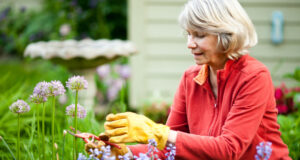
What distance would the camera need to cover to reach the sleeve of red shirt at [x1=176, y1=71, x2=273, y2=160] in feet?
5.98

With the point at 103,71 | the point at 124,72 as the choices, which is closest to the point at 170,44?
the point at 124,72

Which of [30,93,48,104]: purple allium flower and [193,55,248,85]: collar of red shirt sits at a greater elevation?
[193,55,248,85]: collar of red shirt

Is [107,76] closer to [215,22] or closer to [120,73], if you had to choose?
[120,73]

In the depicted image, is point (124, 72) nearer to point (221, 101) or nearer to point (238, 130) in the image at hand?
point (221, 101)

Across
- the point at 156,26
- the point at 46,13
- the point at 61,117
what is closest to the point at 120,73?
the point at 156,26

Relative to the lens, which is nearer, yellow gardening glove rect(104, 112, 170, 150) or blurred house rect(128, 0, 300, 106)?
yellow gardening glove rect(104, 112, 170, 150)

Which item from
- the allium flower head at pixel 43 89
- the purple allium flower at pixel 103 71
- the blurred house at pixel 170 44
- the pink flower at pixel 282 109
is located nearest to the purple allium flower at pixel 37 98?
the allium flower head at pixel 43 89

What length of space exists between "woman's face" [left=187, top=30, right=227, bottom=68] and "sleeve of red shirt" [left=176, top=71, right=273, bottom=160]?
0.19 m

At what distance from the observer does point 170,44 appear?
5379mm

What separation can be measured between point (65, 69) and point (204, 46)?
3863mm

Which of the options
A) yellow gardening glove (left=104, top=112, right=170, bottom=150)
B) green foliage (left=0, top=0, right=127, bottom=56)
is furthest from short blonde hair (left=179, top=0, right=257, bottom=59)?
green foliage (left=0, top=0, right=127, bottom=56)

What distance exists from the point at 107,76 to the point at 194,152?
14.7 ft

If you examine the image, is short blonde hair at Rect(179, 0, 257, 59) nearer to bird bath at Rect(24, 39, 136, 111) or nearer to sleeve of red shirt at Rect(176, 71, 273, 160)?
sleeve of red shirt at Rect(176, 71, 273, 160)

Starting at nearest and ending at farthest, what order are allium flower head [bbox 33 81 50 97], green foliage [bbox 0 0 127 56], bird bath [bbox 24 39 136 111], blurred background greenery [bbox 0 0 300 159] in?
allium flower head [bbox 33 81 50 97] → blurred background greenery [bbox 0 0 300 159] → bird bath [bbox 24 39 136 111] → green foliage [bbox 0 0 127 56]
